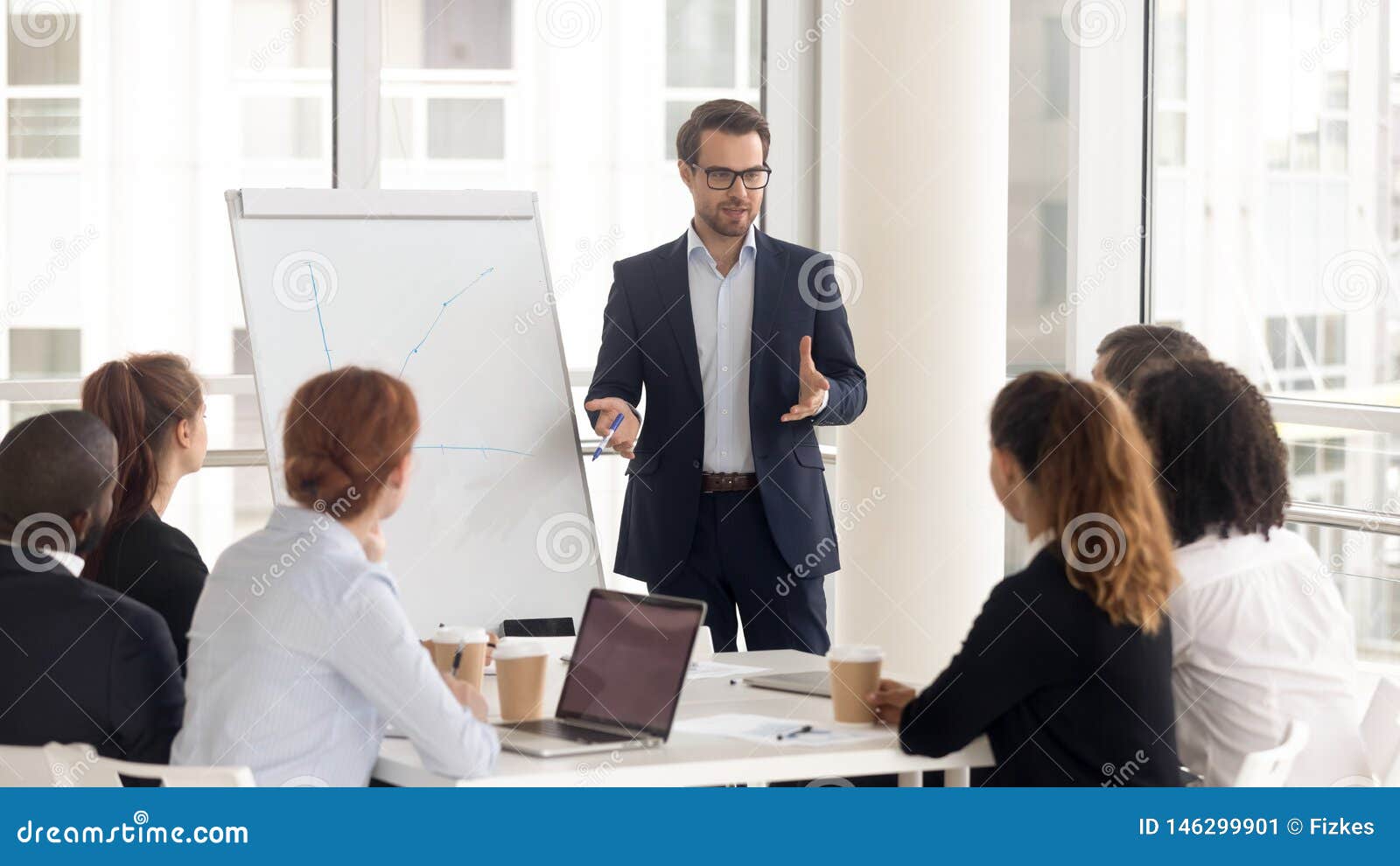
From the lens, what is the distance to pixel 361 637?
188cm

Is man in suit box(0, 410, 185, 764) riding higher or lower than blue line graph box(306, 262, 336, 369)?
lower

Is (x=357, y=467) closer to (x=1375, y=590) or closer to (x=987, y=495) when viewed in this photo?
(x=987, y=495)

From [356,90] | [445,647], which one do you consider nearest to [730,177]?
[445,647]

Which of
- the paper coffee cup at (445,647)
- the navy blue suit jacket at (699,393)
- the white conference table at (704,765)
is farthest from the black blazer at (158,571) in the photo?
the navy blue suit jacket at (699,393)

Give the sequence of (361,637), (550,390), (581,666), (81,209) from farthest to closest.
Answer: (81,209) → (550,390) → (581,666) → (361,637)

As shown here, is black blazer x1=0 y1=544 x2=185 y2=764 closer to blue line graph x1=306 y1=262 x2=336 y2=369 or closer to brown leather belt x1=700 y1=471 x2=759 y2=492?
blue line graph x1=306 y1=262 x2=336 y2=369

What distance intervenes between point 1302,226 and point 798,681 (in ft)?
8.36

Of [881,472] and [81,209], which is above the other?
[81,209]

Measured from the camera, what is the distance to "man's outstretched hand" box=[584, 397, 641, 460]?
3143 mm

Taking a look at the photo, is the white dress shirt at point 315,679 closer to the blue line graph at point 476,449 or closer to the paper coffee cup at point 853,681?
the paper coffee cup at point 853,681

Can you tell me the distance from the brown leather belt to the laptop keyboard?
1.14 meters

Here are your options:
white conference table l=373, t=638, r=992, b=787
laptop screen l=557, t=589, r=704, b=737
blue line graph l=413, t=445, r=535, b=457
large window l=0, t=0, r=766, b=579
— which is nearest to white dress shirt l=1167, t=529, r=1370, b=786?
white conference table l=373, t=638, r=992, b=787
